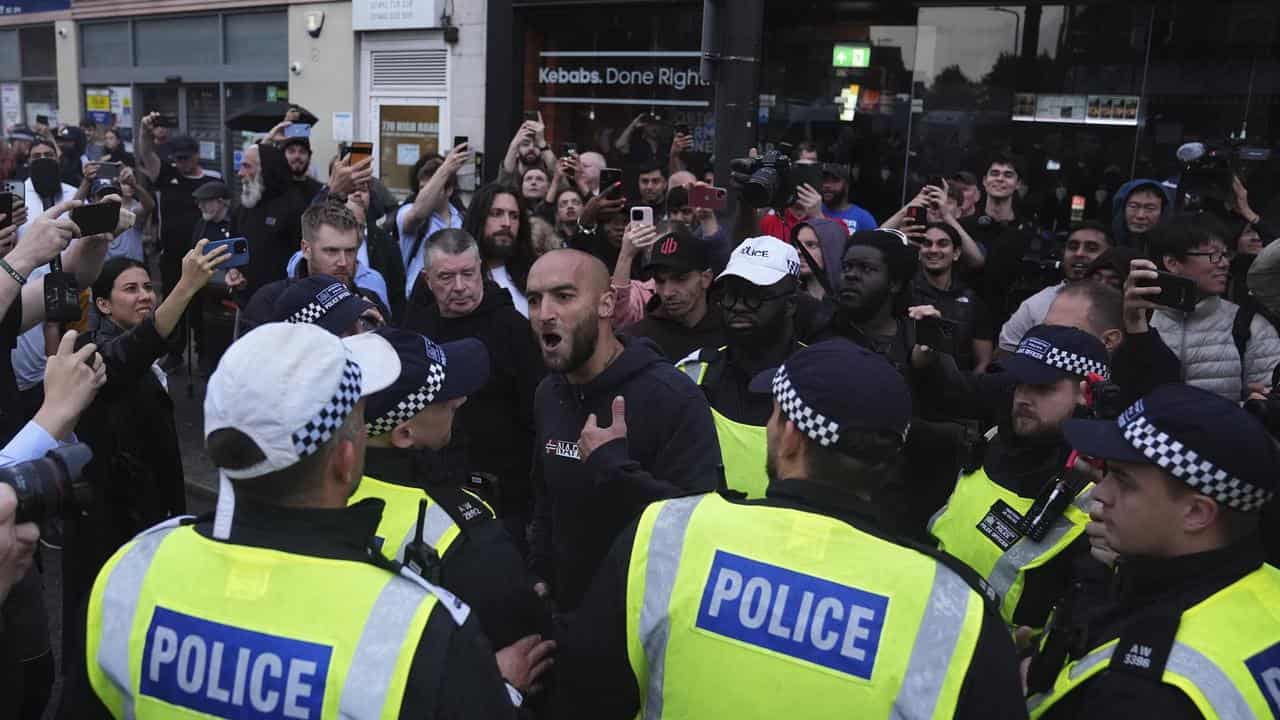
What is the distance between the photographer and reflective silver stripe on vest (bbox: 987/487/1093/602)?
3.02 metres

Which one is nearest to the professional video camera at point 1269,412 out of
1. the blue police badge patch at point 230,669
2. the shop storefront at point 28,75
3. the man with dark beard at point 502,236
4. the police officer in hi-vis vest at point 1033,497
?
the police officer in hi-vis vest at point 1033,497

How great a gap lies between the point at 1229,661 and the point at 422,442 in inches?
75.7

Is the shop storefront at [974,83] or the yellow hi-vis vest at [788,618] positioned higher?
the shop storefront at [974,83]

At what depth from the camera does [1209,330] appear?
476 centimetres

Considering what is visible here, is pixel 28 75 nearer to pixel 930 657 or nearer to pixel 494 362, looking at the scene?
pixel 494 362

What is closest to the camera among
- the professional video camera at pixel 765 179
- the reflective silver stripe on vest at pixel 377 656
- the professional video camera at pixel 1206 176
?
the reflective silver stripe on vest at pixel 377 656

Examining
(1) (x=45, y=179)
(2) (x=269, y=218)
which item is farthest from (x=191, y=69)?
(2) (x=269, y=218)

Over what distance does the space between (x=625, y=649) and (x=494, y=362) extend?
8.73 feet

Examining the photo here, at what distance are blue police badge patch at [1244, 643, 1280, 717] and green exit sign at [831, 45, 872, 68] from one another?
9483mm

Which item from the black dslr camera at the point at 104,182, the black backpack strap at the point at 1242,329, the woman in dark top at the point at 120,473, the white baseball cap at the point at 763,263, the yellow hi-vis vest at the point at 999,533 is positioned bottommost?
the woman in dark top at the point at 120,473

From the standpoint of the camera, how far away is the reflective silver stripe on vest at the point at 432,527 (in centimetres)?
240

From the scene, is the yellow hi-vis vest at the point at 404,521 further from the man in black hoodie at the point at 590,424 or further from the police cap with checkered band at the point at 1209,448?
the police cap with checkered band at the point at 1209,448

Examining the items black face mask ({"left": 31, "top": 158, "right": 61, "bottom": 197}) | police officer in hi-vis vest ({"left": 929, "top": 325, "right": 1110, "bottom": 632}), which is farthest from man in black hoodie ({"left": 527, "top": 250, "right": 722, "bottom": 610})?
black face mask ({"left": 31, "top": 158, "right": 61, "bottom": 197})

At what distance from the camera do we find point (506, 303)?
5059mm
